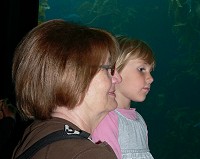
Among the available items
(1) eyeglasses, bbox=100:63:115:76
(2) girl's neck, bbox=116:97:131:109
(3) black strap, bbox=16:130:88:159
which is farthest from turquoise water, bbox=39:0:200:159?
(3) black strap, bbox=16:130:88:159

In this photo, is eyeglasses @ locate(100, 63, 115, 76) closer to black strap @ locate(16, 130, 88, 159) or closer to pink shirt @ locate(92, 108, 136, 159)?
black strap @ locate(16, 130, 88, 159)

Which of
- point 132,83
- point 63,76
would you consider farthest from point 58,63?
point 132,83

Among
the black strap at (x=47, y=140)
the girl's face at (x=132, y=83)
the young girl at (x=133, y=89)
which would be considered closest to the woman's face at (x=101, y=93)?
the black strap at (x=47, y=140)

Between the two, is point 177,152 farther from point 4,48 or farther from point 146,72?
point 146,72

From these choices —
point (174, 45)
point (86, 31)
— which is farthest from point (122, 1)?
point (86, 31)

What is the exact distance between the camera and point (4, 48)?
582 cm

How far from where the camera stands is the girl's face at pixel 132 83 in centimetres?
197

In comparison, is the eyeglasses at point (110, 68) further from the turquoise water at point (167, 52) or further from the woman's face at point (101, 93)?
the turquoise water at point (167, 52)

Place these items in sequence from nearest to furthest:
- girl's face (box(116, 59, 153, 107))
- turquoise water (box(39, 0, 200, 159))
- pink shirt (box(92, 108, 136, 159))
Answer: pink shirt (box(92, 108, 136, 159)) < girl's face (box(116, 59, 153, 107)) < turquoise water (box(39, 0, 200, 159))

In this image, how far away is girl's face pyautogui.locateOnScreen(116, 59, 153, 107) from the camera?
1.97 m

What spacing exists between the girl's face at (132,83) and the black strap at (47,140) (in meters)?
1.08

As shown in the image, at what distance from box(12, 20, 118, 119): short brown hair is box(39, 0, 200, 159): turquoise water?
2140 cm

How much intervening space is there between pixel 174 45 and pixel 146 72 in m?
32.7

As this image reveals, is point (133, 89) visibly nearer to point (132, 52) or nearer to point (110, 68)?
point (132, 52)
